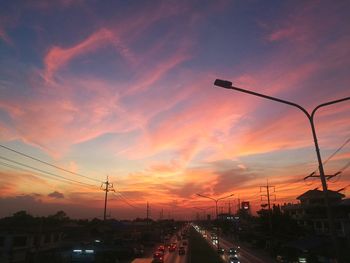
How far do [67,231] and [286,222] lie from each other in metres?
53.1

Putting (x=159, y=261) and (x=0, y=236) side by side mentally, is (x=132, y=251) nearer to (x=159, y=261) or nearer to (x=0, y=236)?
(x=159, y=261)

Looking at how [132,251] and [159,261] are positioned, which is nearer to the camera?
[159,261]

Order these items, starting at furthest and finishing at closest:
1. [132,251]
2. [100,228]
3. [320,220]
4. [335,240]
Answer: [100,228]
[320,220]
[132,251]
[335,240]

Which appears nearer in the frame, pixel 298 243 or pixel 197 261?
pixel 298 243

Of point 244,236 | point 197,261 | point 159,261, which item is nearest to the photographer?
point 159,261

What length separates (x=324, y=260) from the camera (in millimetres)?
57812

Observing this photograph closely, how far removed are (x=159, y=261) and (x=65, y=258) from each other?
53.3ft

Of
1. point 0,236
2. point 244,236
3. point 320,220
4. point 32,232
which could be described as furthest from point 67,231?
Answer: point 244,236

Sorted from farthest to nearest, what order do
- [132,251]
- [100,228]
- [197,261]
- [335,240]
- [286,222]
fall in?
[100,228] < [286,222] < [132,251] < [197,261] < [335,240]

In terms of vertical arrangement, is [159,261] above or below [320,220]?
below

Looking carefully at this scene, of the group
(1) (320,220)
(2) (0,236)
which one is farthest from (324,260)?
(2) (0,236)

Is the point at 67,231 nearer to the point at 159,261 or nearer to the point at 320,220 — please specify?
the point at 159,261

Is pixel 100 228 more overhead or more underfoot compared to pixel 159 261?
more overhead

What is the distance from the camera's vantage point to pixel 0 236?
5350cm
